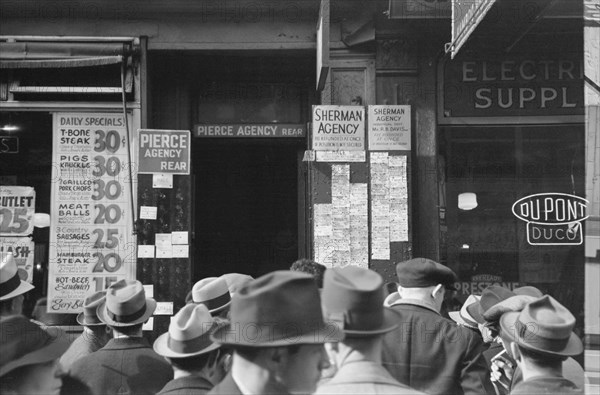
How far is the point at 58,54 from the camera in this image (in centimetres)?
804

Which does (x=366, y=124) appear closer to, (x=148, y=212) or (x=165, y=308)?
(x=148, y=212)

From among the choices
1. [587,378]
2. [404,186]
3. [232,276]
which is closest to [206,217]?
[404,186]

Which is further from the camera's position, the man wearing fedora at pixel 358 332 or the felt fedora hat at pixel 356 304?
the felt fedora hat at pixel 356 304

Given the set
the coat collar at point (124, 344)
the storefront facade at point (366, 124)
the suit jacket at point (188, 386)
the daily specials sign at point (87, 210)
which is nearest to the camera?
the suit jacket at point (188, 386)

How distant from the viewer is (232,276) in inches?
216

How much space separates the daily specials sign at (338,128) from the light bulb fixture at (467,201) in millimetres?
1295

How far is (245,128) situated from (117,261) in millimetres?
2140

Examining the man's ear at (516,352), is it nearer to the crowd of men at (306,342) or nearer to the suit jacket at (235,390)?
the crowd of men at (306,342)

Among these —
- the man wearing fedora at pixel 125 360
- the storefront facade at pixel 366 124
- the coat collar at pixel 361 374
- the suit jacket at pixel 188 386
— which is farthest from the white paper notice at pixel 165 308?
the coat collar at pixel 361 374

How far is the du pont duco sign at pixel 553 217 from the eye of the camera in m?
8.16

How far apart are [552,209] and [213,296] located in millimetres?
4729

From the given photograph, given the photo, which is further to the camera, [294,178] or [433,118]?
[294,178]

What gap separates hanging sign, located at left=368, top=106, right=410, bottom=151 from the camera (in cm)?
791

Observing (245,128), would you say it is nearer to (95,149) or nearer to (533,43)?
(95,149)
